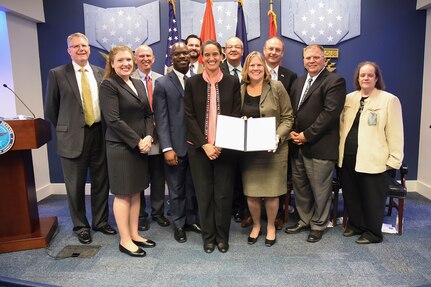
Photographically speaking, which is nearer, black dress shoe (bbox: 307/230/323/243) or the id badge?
the id badge

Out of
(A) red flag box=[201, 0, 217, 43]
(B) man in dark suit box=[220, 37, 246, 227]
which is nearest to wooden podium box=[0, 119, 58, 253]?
(B) man in dark suit box=[220, 37, 246, 227]

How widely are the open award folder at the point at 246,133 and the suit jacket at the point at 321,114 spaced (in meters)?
0.48

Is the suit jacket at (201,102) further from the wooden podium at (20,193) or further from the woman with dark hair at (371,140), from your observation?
the wooden podium at (20,193)

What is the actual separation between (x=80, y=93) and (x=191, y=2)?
1.99 m

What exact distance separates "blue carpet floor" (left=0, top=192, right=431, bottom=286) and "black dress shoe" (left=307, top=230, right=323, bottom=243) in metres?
0.05

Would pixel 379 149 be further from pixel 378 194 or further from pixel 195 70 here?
pixel 195 70

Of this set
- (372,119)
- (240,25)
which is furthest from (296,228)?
(240,25)

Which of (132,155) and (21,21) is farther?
(21,21)

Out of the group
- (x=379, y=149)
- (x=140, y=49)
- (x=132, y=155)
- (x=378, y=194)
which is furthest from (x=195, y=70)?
(x=378, y=194)

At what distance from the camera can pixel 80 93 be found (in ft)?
9.37

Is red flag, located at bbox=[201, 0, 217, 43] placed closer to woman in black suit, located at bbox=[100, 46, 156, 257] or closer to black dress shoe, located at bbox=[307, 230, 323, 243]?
woman in black suit, located at bbox=[100, 46, 156, 257]

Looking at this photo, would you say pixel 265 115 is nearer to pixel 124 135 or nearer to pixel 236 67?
pixel 236 67

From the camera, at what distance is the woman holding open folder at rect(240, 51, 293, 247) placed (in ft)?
8.51

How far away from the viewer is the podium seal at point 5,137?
259 centimetres
